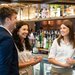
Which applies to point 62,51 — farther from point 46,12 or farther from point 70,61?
point 46,12

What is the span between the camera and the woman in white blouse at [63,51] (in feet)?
11.0

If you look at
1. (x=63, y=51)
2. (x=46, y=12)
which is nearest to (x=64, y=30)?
(x=63, y=51)

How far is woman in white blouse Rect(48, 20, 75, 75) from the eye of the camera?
3.36 meters

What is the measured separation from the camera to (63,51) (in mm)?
3361

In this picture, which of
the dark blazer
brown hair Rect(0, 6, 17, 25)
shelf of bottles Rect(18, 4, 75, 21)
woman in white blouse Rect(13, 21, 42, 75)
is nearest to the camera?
the dark blazer

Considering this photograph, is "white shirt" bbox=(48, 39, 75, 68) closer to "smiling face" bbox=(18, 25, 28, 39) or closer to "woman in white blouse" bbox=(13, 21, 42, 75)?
"woman in white blouse" bbox=(13, 21, 42, 75)

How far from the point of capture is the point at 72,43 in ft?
11.2

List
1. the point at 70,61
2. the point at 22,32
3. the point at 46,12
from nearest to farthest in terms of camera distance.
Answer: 1. the point at 70,61
2. the point at 22,32
3. the point at 46,12

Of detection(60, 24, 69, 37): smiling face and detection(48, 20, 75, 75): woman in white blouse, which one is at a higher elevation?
detection(60, 24, 69, 37): smiling face

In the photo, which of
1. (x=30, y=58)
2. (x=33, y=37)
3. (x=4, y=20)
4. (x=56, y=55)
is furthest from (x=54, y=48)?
(x=33, y=37)

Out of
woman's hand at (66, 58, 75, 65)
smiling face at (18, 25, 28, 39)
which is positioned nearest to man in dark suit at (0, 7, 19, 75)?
smiling face at (18, 25, 28, 39)

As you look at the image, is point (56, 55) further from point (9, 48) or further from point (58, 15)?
point (58, 15)

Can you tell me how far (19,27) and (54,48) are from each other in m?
0.53

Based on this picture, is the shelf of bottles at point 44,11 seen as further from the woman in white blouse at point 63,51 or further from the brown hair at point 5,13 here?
the brown hair at point 5,13
